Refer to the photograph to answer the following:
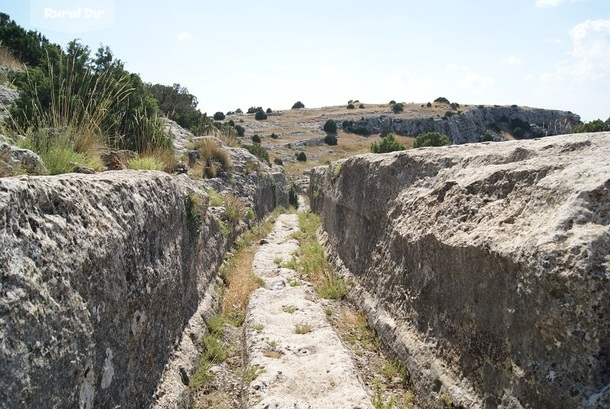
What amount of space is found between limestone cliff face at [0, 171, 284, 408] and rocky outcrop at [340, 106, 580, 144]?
63444 millimetres

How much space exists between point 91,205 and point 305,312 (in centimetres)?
497

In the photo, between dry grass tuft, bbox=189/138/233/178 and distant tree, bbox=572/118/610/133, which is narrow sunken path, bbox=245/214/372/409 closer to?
dry grass tuft, bbox=189/138/233/178

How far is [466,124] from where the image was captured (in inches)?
2724

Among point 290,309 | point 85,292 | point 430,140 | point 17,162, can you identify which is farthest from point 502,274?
point 430,140

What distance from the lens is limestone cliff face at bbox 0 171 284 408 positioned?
2627mm

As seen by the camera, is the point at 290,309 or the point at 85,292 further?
the point at 290,309

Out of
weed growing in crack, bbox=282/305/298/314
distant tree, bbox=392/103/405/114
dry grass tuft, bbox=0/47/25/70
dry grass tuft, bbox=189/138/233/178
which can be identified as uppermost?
distant tree, bbox=392/103/405/114

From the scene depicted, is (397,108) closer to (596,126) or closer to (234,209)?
(596,126)

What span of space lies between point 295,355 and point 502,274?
3381 millimetres

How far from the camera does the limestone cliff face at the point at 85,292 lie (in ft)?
8.62

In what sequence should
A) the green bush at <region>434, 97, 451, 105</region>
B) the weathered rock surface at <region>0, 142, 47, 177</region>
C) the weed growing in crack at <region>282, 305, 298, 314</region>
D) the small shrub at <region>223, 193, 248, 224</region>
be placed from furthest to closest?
1. the green bush at <region>434, 97, 451, 105</region>
2. the small shrub at <region>223, 193, 248, 224</region>
3. the weed growing in crack at <region>282, 305, 298, 314</region>
4. the weathered rock surface at <region>0, 142, 47, 177</region>

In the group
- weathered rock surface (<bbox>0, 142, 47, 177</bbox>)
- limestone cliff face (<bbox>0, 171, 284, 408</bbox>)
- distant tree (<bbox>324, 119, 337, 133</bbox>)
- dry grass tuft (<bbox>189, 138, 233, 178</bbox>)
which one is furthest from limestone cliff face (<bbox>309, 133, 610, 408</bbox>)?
distant tree (<bbox>324, 119, 337, 133</bbox>)

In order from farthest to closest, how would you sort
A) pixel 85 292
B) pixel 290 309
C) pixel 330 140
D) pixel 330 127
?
pixel 330 127, pixel 330 140, pixel 290 309, pixel 85 292

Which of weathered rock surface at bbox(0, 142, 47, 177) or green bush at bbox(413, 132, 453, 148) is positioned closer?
weathered rock surface at bbox(0, 142, 47, 177)
